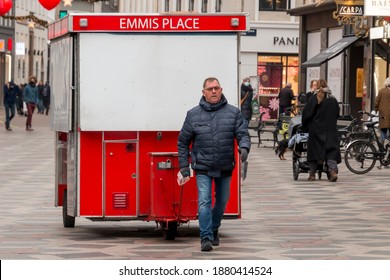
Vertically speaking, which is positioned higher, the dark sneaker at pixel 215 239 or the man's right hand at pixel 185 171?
the man's right hand at pixel 185 171

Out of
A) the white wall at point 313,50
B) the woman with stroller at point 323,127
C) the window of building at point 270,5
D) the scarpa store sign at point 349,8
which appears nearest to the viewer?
the woman with stroller at point 323,127

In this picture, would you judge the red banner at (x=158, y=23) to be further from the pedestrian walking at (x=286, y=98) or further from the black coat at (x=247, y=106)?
the pedestrian walking at (x=286, y=98)

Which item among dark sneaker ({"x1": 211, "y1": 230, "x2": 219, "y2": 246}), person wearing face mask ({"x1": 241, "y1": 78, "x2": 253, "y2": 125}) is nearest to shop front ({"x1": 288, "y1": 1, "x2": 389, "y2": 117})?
person wearing face mask ({"x1": 241, "y1": 78, "x2": 253, "y2": 125})

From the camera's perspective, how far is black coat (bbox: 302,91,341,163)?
26.8m

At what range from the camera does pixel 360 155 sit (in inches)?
1169

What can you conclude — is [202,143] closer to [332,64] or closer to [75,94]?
[75,94]

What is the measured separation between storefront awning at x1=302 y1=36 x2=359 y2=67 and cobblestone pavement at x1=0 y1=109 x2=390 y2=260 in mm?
21054

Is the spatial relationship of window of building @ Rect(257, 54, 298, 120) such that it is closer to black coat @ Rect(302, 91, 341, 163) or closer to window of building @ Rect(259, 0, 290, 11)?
window of building @ Rect(259, 0, 290, 11)

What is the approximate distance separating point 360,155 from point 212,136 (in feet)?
47.7

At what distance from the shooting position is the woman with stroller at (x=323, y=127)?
87.8ft

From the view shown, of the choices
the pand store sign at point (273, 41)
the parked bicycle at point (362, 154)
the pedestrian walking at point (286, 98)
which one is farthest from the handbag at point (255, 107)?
the parked bicycle at point (362, 154)

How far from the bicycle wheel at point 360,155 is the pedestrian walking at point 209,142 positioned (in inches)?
564
